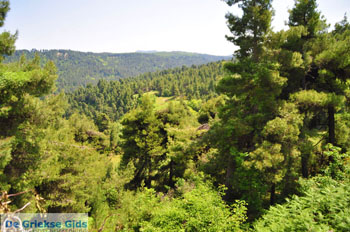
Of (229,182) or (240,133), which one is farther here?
(229,182)

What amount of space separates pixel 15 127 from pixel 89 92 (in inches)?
6382

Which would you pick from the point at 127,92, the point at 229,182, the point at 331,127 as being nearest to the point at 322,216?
the point at 229,182

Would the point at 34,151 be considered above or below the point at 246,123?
below

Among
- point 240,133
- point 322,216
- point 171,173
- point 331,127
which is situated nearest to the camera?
point 322,216

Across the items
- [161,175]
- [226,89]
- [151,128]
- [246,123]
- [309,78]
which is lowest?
[161,175]

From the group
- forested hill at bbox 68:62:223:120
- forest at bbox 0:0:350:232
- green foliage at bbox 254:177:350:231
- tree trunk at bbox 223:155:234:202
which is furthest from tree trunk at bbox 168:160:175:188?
forested hill at bbox 68:62:223:120

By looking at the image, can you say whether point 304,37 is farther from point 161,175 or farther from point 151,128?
point 161,175

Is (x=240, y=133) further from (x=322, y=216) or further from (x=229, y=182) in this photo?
(x=322, y=216)

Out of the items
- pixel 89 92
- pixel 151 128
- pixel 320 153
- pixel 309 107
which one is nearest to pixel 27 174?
pixel 151 128

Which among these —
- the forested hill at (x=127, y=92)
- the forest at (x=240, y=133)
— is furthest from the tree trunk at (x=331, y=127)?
the forested hill at (x=127, y=92)

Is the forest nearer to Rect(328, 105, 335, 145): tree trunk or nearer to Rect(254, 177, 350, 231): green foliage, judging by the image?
Rect(328, 105, 335, 145): tree trunk

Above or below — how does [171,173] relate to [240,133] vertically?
below

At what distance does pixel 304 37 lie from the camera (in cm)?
1124

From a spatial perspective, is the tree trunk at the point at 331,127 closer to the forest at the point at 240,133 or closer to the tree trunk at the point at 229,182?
the forest at the point at 240,133
